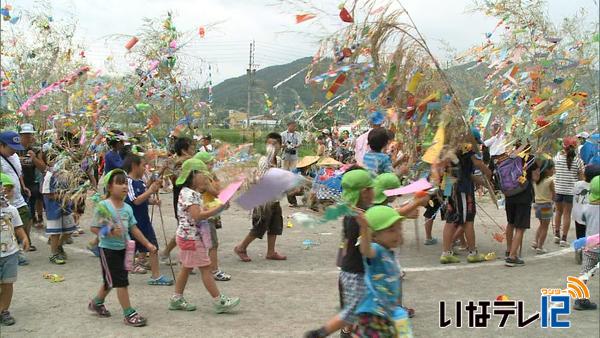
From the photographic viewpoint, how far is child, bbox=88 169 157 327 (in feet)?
16.1

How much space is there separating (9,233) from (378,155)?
10.9 feet

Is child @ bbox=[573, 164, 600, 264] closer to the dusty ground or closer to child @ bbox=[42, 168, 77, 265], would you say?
the dusty ground

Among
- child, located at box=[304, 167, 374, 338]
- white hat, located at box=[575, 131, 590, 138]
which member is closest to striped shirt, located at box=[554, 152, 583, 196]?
white hat, located at box=[575, 131, 590, 138]

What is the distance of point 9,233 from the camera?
16.2 ft

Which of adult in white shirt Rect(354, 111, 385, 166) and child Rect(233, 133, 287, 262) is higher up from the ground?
adult in white shirt Rect(354, 111, 385, 166)

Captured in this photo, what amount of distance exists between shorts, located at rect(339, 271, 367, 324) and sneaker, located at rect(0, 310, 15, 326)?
3081mm

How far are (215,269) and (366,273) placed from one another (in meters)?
3.27

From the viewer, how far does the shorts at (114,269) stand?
491 cm

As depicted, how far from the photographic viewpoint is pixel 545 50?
660cm

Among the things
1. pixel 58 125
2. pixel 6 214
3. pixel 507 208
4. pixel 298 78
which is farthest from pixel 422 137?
pixel 58 125

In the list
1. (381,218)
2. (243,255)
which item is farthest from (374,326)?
(243,255)

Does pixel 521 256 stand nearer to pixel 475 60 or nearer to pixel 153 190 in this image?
pixel 475 60

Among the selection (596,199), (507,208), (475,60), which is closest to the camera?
(596,199)

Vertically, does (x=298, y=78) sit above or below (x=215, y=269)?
above
